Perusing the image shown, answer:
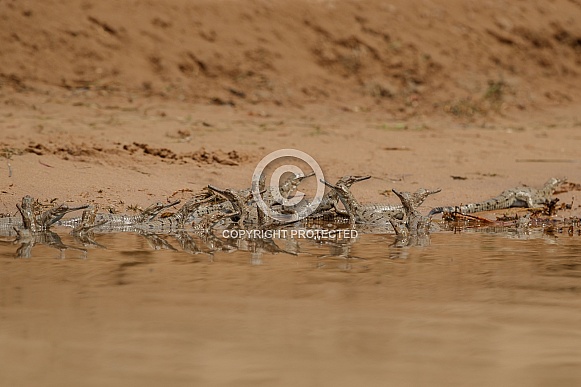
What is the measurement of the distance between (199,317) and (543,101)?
990 centimetres

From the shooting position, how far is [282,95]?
37.9 ft

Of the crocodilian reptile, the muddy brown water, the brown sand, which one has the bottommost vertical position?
the muddy brown water

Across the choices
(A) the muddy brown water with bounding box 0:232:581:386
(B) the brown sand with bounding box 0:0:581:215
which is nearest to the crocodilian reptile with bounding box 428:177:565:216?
(B) the brown sand with bounding box 0:0:581:215

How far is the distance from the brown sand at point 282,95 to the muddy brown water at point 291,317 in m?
2.26

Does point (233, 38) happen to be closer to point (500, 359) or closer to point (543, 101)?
point (543, 101)

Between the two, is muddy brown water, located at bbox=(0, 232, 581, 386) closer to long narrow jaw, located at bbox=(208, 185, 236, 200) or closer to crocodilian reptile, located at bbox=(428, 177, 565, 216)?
long narrow jaw, located at bbox=(208, 185, 236, 200)

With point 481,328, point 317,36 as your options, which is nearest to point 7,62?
point 317,36

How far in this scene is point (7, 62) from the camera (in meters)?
11.5

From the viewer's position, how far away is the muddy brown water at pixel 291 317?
3074 millimetres

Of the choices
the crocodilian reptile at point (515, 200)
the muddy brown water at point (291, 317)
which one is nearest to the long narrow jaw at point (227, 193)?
the muddy brown water at point (291, 317)

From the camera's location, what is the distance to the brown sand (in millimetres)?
8055

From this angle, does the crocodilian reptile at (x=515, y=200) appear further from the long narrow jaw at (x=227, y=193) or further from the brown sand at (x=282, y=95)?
the long narrow jaw at (x=227, y=193)

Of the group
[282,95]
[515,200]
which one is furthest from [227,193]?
[282,95]

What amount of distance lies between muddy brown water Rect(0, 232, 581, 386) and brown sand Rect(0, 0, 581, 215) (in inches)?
89.1
